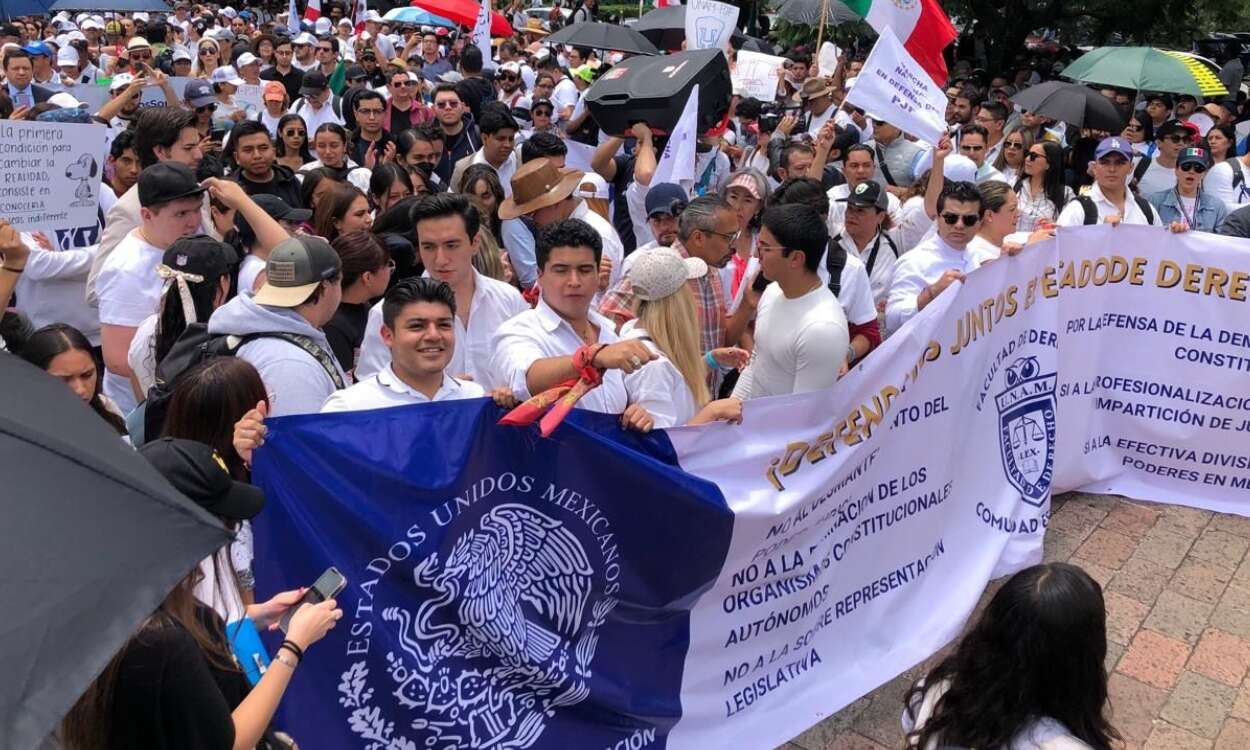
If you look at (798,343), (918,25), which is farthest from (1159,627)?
(918,25)

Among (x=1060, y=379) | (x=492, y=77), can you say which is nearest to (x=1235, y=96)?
(x=492, y=77)

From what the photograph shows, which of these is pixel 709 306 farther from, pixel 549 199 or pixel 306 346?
pixel 306 346

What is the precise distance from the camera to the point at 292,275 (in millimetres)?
3387

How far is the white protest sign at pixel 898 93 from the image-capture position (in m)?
5.82

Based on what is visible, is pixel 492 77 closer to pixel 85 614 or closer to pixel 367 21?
pixel 367 21

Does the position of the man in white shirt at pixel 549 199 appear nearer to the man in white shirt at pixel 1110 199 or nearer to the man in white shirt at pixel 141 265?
the man in white shirt at pixel 141 265

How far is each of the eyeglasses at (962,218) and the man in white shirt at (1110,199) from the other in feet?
5.27

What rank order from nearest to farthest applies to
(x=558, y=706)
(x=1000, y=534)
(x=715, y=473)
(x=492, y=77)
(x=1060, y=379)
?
(x=558, y=706), (x=715, y=473), (x=1000, y=534), (x=1060, y=379), (x=492, y=77)

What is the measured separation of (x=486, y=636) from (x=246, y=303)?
51.1 inches

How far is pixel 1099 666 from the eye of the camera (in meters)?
2.17

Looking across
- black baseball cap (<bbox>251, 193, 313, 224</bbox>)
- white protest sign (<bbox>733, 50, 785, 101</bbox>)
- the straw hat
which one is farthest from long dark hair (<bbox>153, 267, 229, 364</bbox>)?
white protest sign (<bbox>733, 50, 785, 101</bbox>)

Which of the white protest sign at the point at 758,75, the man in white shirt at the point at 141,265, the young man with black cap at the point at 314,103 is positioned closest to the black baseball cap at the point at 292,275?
the man in white shirt at the point at 141,265

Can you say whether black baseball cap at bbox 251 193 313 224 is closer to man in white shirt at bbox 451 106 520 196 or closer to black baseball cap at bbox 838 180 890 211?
man in white shirt at bbox 451 106 520 196

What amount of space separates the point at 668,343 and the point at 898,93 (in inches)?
115
